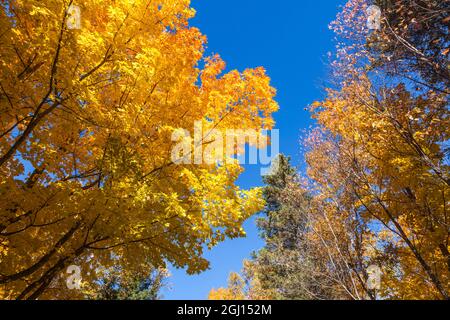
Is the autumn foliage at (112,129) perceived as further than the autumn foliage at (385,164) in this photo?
No

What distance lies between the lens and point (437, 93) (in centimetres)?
743

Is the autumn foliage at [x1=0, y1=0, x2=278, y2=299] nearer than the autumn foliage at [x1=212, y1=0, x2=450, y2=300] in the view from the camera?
Yes

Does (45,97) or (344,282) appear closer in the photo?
(45,97)

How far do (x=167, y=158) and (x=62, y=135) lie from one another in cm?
192

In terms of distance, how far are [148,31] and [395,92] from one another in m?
5.65

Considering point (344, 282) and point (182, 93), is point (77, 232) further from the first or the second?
point (344, 282)

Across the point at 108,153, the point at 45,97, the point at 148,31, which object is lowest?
the point at 108,153

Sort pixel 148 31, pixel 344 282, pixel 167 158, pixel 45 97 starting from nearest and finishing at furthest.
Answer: pixel 45 97
pixel 148 31
pixel 167 158
pixel 344 282

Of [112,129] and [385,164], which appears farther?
[385,164]

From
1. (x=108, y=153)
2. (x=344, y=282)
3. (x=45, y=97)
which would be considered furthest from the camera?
(x=344, y=282)

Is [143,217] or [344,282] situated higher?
[143,217]

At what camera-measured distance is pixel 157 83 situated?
504cm
